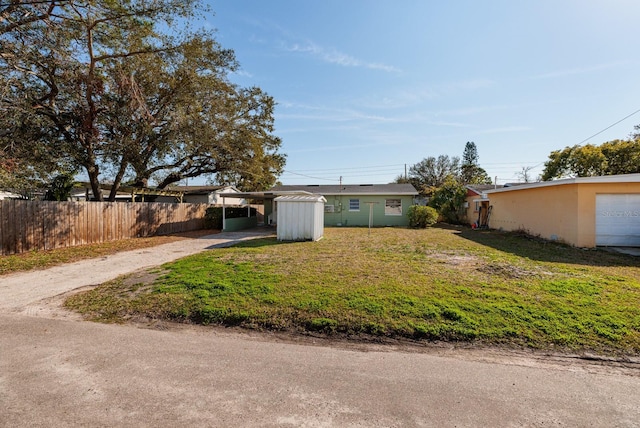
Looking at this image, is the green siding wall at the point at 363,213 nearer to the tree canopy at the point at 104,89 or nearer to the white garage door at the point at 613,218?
the tree canopy at the point at 104,89

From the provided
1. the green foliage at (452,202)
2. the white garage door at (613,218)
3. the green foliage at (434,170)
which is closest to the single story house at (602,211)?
the white garage door at (613,218)

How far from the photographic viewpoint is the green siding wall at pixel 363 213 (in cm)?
1967

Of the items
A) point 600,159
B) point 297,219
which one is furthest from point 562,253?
point 600,159

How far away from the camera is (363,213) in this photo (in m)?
20.0

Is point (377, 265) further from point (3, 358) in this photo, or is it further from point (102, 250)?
point (102, 250)

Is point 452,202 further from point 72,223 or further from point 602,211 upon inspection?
point 72,223

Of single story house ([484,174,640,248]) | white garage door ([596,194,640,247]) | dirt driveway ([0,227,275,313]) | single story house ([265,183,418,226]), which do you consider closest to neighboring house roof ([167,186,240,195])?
single story house ([265,183,418,226])

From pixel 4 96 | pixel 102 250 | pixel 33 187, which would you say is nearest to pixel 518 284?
pixel 102 250

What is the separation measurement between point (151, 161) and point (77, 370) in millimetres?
14555

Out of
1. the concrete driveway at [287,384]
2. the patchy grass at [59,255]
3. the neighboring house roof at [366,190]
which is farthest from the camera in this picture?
the neighboring house roof at [366,190]

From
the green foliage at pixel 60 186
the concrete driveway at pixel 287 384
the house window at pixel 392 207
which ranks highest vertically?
the green foliage at pixel 60 186

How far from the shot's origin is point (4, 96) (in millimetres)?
8828

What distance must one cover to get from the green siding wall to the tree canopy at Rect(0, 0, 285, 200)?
8.54 meters

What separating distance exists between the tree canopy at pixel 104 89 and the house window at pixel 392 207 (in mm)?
11074
